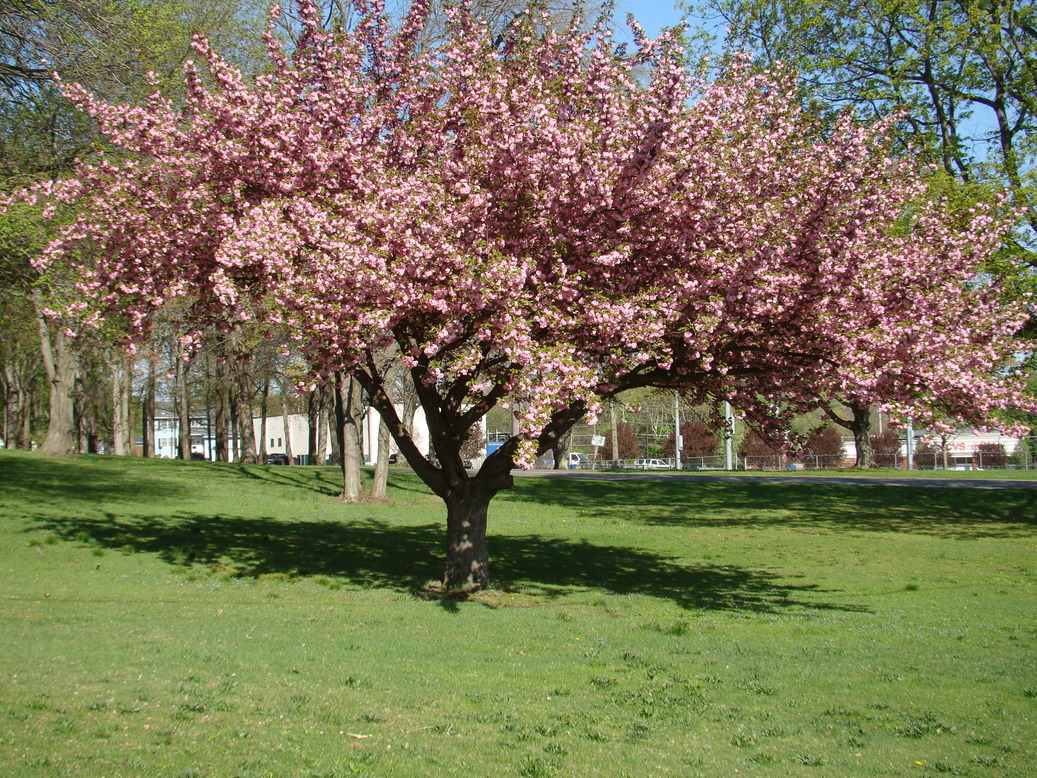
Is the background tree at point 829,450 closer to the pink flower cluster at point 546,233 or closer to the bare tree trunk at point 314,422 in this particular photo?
the bare tree trunk at point 314,422

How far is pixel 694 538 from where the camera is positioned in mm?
23266

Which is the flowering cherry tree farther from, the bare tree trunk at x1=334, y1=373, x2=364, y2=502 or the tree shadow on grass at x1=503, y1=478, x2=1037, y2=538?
the tree shadow on grass at x1=503, y1=478, x2=1037, y2=538

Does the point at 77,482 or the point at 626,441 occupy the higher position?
the point at 626,441

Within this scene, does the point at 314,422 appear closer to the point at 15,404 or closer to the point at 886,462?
the point at 15,404

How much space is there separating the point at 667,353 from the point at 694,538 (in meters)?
12.3

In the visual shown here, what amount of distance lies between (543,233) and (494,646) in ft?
17.5

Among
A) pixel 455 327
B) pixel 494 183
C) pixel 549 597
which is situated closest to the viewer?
pixel 455 327

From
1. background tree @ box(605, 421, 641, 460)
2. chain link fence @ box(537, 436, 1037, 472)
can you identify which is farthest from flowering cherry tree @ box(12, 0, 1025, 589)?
background tree @ box(605, 421, 641, 460)

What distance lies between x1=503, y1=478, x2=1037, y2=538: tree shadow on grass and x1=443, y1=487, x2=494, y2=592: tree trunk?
12699 millimetres

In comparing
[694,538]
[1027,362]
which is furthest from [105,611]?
[1027,362]

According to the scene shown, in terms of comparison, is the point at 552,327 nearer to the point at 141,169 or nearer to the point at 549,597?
the point at 549,597

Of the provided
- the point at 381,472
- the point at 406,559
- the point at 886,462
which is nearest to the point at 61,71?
the point at 406,559

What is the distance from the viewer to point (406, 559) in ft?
58.2

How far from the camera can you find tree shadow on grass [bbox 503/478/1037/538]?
1030 inches
